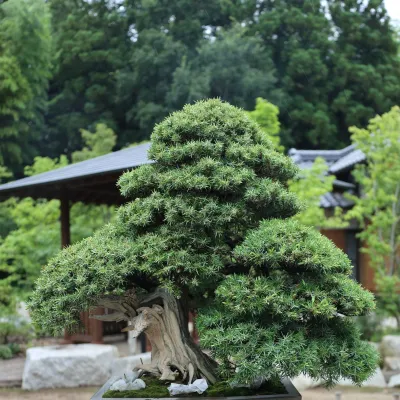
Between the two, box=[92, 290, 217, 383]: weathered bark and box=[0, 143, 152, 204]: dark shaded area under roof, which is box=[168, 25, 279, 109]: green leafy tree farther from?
box=[92, 290, 217, 383]: weathered bark

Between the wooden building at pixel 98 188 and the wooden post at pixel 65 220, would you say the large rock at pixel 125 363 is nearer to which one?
the wooden building at pixel 98 188

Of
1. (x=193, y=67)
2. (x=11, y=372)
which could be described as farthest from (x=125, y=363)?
(x=193, y=67)

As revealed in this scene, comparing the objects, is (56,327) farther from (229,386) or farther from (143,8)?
(143,8)

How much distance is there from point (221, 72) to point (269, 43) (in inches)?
123

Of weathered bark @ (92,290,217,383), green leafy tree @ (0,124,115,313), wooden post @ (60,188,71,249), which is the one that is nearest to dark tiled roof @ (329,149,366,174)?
green leafy tree @ (0,124,115,313)

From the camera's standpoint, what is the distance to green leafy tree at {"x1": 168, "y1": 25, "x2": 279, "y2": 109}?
21188 mm

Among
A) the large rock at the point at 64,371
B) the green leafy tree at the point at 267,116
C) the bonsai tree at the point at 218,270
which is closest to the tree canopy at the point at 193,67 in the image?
the green leafy tree at the point at 267,116

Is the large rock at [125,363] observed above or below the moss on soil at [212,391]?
below

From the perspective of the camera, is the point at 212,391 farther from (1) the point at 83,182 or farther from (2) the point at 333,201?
(2) the point at 333,201

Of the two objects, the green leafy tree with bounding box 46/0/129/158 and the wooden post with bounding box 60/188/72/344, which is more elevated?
the green leafy tree with bounding box 46/0/129/158

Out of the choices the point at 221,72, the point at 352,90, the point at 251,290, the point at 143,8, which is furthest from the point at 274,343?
the point at 143,8

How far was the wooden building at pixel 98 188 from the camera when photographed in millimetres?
8406

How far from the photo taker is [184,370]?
414cm

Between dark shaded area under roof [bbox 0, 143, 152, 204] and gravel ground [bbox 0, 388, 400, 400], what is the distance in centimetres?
269
